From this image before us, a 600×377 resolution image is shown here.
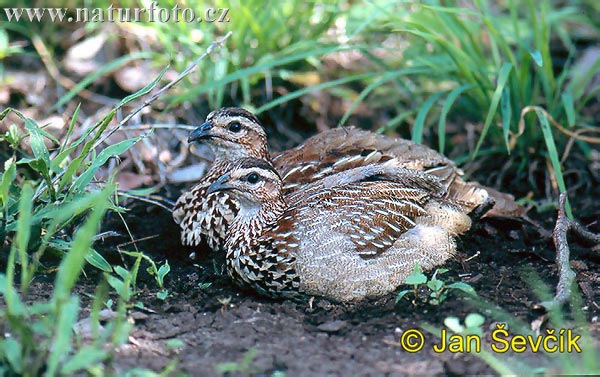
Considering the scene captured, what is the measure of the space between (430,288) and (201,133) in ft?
5.98

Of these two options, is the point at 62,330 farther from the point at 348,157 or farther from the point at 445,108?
the point at 445,108

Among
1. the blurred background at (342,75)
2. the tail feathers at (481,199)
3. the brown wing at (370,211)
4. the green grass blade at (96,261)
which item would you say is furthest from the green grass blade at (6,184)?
the tail feathers at (481,199)

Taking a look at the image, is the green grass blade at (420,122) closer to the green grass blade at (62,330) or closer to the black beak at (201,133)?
the black beak at (201,133)

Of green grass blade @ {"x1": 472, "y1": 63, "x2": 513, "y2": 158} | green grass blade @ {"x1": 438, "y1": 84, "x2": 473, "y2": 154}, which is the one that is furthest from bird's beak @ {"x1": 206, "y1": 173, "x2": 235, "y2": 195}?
green grass blade @ {"x1": 472, "y1": 63, "x2": 513, "y2": 158}

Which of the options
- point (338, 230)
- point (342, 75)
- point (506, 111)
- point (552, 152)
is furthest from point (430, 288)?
point (342, 75)

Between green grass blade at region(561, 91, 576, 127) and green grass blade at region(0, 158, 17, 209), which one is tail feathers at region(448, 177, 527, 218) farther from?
green grass blade at region(0, 158, 17, 209)

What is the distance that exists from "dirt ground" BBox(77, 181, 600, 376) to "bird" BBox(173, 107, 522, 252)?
18cm

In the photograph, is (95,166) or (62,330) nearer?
(62,330)

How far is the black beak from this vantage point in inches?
211

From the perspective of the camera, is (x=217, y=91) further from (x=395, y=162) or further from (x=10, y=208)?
(x=10, y=208)

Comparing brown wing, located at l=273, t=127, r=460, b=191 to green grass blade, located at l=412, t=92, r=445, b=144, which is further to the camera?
green grass blade, located at l=412, t=92, r=445, b=144

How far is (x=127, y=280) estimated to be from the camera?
12.9ft

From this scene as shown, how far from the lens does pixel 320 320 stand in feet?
13.8

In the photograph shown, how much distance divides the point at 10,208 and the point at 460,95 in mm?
3329
